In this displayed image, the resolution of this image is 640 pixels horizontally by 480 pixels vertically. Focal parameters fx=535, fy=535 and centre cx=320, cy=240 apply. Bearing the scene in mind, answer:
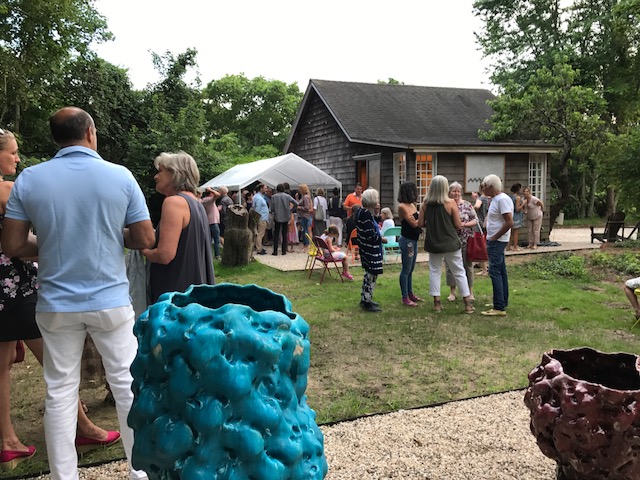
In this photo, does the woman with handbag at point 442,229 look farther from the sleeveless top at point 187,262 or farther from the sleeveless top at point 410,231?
the sleeveless top at point 187,262

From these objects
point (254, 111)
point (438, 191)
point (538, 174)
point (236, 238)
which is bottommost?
point (236, 238)

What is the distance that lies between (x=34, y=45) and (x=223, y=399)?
67.6ft

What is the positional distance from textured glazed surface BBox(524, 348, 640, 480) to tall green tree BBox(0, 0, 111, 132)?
1787 centimetres

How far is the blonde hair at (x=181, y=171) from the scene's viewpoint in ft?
10.6

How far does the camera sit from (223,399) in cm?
145

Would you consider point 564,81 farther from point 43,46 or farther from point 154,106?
point 43,46

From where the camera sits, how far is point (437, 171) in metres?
15.6

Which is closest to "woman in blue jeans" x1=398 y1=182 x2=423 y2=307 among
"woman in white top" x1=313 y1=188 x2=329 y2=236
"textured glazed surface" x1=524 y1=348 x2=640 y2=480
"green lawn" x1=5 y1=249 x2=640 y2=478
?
"green lawn" x1=5 y1=249 x2=640 y2=478

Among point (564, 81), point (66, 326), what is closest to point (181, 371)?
point (66, 326)

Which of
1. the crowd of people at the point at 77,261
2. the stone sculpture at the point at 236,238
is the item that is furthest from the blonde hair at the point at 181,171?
the stone sculpture at the point at 236,238

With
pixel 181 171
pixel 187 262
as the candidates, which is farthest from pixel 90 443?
pixel 181 171

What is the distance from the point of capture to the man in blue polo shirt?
2430 mm

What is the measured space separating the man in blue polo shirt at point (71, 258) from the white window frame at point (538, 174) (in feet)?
53.5

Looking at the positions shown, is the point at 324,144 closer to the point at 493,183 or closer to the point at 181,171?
the point at 493,183
